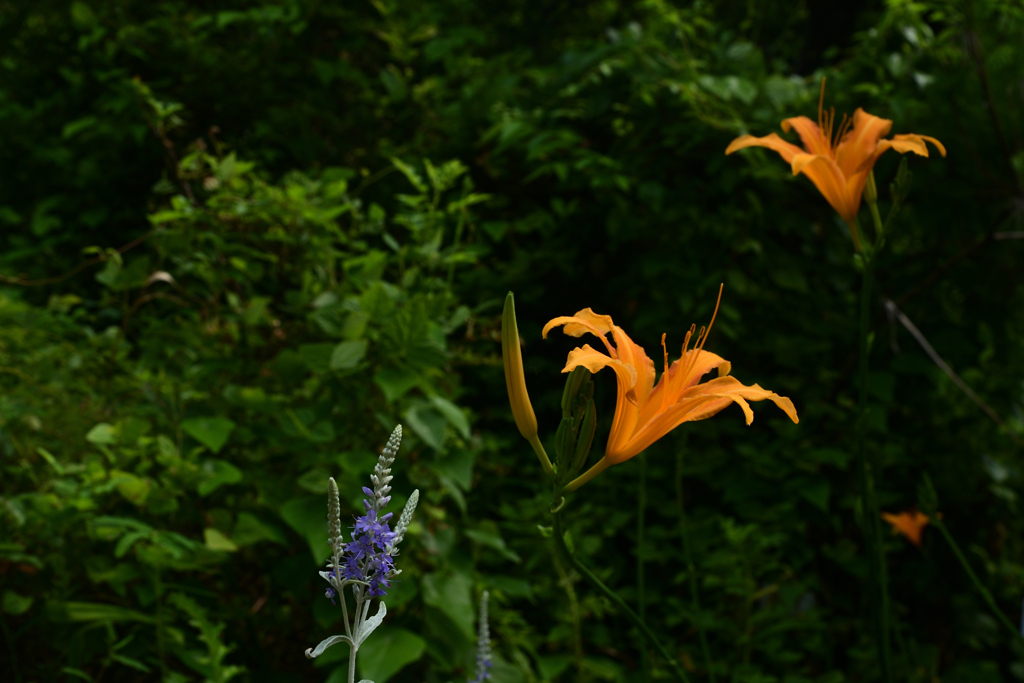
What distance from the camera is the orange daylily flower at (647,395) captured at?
677 millimetres

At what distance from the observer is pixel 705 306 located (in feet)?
6.90

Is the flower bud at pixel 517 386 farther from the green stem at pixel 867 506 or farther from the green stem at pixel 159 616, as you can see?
the green stem at pixel 159 616

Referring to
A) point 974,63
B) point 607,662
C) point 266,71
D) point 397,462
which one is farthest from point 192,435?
point 974,63

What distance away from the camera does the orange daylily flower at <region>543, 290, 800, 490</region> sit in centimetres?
68

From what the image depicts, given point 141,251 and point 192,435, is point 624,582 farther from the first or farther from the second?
point 141,251

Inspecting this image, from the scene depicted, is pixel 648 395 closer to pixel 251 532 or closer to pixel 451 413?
pixel 451 413

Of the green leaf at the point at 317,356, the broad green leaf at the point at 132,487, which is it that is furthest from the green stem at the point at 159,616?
→ the green leaf at the point at 317,356

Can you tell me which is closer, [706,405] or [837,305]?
[706,405]

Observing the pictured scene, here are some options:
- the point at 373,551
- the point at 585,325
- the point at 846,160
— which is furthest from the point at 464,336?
the point at 373,551

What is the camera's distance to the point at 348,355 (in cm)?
132

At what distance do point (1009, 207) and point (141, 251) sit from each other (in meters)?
2.80

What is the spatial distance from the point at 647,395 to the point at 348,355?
74 centimetres

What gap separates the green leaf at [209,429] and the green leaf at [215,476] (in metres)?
0.03

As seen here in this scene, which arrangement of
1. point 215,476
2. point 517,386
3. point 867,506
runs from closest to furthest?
1. point 517,386
2. point 867,506
3. point 215,476
